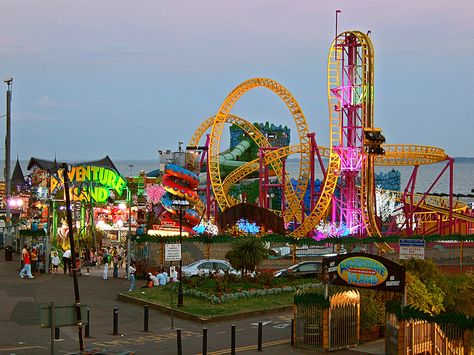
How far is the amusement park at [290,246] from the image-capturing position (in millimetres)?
20766

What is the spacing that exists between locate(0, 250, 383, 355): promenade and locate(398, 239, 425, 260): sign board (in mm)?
4391

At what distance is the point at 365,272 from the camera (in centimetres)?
2034

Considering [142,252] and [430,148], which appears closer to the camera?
[142,252]

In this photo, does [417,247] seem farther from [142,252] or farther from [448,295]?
[142,252]

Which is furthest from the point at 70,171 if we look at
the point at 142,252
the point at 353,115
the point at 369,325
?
the point at 369,325

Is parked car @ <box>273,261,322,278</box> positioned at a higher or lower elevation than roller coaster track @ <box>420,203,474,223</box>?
lower

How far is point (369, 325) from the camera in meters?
22.2

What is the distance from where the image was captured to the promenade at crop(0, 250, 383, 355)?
835 inches

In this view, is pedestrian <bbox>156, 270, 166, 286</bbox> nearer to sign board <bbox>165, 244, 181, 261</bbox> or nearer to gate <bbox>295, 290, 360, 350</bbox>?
sign board <bbox>165, 244, 181, 261</bbox>

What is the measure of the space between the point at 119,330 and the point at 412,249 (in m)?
9.67

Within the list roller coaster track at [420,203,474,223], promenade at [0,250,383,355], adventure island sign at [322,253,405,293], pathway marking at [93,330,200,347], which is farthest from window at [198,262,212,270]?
roller coaster track at [420,203,474,223]

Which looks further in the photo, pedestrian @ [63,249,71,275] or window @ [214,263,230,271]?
pedestrian @ [63,249,71,275]

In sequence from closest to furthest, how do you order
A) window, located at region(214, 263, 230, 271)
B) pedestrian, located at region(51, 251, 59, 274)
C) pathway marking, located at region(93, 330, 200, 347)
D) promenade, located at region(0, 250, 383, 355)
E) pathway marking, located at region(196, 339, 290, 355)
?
pathway marking, located at region(196, 339, 290, 355) → promenade, located at region(0, 250, 383, 355) → pathway marking, located at region(93, 330, 200, 347) → window, located at region(214, 263, 230, 271) → pedestrian, located at region(51, 251, 59, 274)

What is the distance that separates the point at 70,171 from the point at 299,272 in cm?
1838
